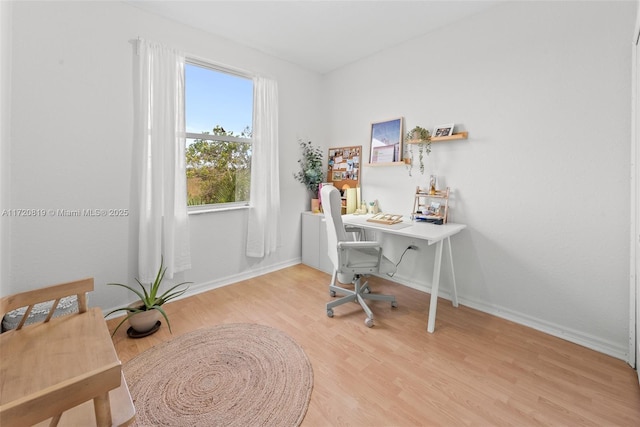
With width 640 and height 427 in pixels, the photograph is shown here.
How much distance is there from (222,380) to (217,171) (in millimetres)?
2128

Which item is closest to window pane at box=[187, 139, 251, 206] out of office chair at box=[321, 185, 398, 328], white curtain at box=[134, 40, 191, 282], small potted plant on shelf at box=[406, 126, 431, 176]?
white curtain at box=[134, 40, 191, 282]

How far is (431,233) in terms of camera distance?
222 cm

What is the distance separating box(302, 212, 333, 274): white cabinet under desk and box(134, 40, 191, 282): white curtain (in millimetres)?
1628

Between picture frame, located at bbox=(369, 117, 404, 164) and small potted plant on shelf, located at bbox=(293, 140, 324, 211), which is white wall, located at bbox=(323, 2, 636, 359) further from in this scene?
small potted plant on shelf, located at bbox=(293, 140, 324, 211)

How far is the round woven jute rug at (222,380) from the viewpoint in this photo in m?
1.42

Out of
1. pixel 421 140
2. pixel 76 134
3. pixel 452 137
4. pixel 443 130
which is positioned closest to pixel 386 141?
pixel 421 140

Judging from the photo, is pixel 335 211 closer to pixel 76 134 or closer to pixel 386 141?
pixel 386 141

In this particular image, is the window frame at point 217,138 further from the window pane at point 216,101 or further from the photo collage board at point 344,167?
the photo collage board at point 344,167

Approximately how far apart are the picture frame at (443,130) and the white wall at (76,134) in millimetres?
2509

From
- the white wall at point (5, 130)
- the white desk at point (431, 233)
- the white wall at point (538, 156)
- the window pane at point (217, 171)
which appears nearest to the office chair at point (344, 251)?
the white desk at point (431, 233)

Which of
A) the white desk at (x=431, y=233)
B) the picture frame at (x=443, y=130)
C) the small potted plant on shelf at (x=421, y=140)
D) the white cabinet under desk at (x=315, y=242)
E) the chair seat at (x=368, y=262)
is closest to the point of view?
the white desk at (x=431, y=233)

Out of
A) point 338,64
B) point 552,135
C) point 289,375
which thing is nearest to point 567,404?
point 289,375

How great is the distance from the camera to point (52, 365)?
0.98 metres

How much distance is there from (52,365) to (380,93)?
3427 mm
